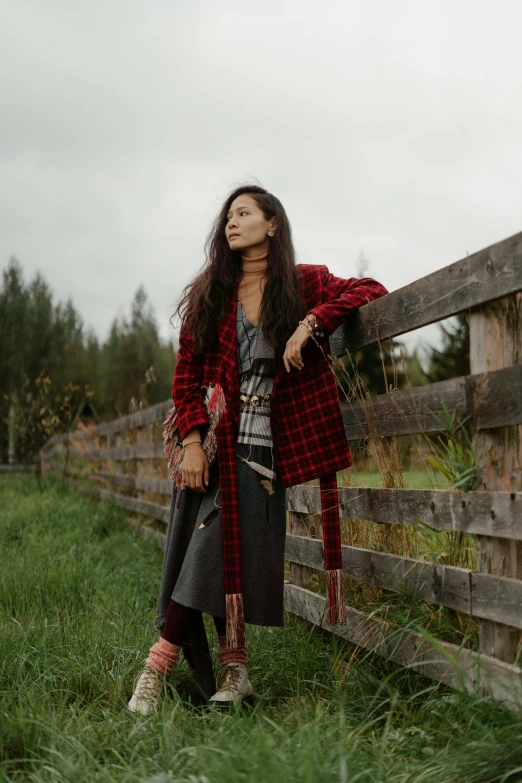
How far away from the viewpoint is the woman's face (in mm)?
3199

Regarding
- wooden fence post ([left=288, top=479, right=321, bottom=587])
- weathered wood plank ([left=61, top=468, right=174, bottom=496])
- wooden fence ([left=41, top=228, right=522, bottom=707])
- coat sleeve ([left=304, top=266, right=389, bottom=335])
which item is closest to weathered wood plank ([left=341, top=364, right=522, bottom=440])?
wooden fence ([left=41, top=228, right=522, bottom=707])

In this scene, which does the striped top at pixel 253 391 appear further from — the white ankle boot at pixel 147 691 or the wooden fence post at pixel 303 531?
the white ankle boot at pixel 147 691

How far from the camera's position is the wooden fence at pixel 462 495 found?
2182mm

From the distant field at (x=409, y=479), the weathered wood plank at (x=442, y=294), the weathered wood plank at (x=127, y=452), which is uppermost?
the weathered wood plank at (x=442, y=294)

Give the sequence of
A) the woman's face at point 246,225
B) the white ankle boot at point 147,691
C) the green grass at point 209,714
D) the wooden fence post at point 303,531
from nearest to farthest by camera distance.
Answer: the green grass at point 209,714
the white ankle boot at point 147,691
the woman's face at point 246,225
the wooden fence post at point 303,531

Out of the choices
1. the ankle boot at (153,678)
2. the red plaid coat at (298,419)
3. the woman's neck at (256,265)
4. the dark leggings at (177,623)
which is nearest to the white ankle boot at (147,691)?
the ankle boot at (153,678)

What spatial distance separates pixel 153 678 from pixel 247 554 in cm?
54

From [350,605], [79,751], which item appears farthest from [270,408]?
[79,751]

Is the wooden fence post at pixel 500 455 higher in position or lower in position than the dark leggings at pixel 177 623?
higher

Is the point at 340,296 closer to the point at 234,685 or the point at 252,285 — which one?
the point at 252,285

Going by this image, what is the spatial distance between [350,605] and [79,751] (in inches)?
53.4

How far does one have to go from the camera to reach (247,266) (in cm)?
327

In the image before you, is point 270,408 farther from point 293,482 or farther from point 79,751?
point 79,751

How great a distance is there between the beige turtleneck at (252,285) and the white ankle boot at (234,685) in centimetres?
127
